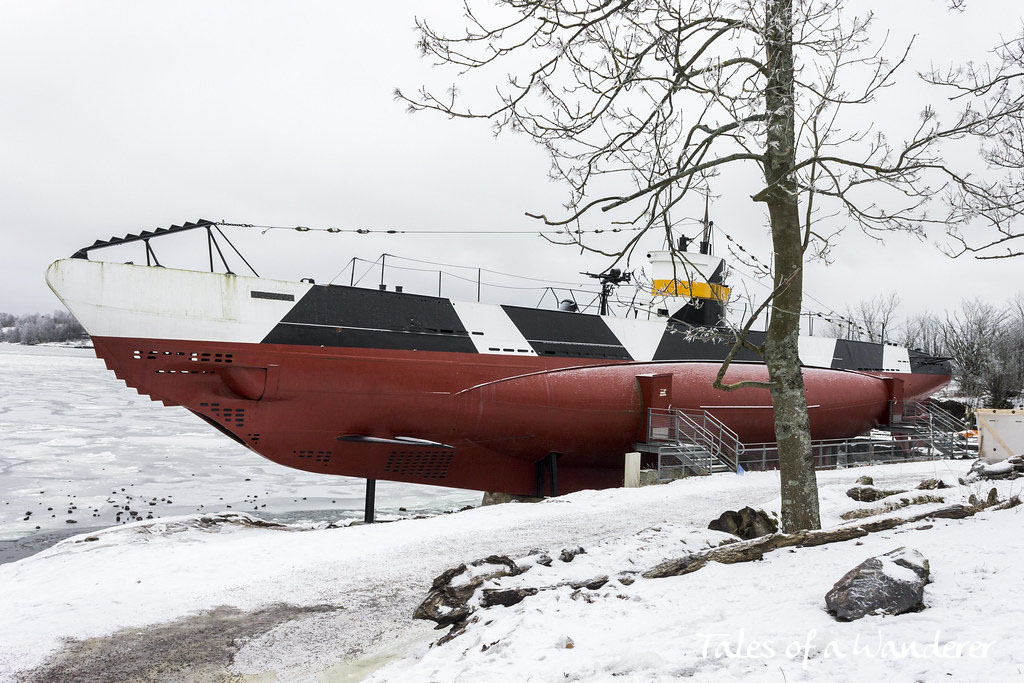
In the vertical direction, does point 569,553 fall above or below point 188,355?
below

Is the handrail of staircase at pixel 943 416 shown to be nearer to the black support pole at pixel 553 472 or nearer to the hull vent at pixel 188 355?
the black support pole at pixel 553 472

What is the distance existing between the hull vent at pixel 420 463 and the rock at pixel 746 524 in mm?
7796

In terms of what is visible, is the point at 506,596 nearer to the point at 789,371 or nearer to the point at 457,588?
the point at 457,588

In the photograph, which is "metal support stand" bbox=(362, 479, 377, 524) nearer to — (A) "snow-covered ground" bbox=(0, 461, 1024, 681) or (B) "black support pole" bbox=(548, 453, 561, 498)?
(A) "snow-covered ground" bbox=(0, 461, 1024, 681)

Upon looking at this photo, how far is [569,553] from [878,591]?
3.16m

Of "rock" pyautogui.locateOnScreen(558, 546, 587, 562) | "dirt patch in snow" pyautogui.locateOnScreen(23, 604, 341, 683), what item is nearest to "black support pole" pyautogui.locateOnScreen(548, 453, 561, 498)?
"rock" pyautogui.locateOnScreen(558, 546, 587, 562)

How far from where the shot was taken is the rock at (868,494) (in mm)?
10133

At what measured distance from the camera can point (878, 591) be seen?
4.14m

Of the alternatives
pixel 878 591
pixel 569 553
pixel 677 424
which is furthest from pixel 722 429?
pixel 878 591

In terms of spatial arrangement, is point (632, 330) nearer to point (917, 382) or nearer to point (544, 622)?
point (544, 622)

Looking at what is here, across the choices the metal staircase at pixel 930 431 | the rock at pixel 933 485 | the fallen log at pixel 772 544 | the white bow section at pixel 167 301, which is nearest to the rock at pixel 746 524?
the fallen log at pixel 772 544

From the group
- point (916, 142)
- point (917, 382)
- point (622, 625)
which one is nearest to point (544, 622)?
point (622, 625)

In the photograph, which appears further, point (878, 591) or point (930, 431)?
point (930, 431)

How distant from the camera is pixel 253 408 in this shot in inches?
520
